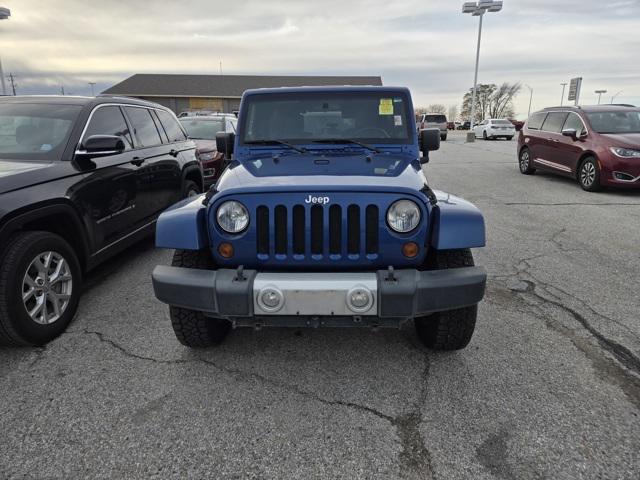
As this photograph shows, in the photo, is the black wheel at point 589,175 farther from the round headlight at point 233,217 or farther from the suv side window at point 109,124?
the round headlight at point 233,217

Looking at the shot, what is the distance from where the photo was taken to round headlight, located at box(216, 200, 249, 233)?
260 centimetres

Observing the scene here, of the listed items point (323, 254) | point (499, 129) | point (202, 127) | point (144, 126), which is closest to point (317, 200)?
point (323, 254)

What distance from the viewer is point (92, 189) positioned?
3.93m

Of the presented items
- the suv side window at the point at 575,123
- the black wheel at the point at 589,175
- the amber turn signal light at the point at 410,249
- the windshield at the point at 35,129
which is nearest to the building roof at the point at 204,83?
the suv side window at the point at 575,123

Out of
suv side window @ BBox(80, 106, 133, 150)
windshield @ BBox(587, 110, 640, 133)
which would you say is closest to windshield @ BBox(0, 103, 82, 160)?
suv side window @ BBox(80, 106, 133, 150)

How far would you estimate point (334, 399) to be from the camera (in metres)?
2.62

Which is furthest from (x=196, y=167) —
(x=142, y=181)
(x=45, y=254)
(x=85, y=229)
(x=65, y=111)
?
(x=45, y=254)

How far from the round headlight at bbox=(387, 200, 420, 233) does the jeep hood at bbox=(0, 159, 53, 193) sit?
8.51 ft

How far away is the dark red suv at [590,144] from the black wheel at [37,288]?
31.5 ft

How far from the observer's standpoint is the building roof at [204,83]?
4981 cm

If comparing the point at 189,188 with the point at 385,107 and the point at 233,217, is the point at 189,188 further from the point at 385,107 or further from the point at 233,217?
the point at 233,217

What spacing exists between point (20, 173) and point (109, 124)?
1.47 m

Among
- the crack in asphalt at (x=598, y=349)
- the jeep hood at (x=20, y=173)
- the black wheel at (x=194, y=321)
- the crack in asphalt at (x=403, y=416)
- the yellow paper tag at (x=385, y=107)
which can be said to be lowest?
the crack in asphalt at (x=403, y=416)

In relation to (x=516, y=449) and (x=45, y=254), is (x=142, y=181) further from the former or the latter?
(x=516, y=449)
